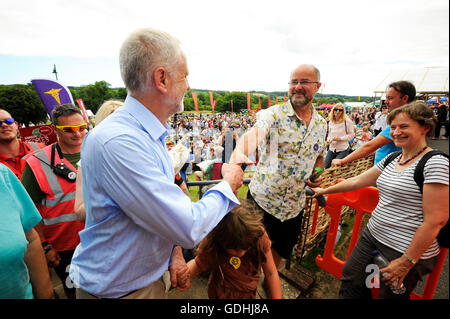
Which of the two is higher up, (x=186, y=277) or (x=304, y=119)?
(x=304, y=119)

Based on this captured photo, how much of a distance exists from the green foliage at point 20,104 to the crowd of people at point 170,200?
132ft

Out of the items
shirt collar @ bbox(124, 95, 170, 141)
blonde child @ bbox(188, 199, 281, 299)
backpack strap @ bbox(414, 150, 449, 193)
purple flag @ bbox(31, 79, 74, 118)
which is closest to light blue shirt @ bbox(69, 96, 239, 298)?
shirt collar @ bbox(124, 95, 170, 141)

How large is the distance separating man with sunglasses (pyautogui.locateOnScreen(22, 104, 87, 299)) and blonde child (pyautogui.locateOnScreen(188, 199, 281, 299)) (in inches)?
54.7

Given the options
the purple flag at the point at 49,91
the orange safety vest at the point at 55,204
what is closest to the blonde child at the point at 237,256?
the orange safety vest at the point at 55,204

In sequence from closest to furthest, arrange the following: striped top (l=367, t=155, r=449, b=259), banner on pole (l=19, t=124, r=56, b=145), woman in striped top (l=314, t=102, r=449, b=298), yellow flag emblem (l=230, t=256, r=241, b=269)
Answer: woman in striped top (l=314, t=102, r=449, b=298)
striped top (l=367, t=155, r=449, b=259)
yellow flag emblem (l=230, t=256, r=241, b=269)
banner on pole (l=19, t=124, r=56, b=145)

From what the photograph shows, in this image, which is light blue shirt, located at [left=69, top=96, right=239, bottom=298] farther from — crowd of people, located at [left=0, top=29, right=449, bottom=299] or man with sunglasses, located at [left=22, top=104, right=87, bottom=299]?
man with sunglasses, located at [left=22, top=104, right=87, bottom=299]

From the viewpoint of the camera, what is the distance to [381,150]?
2.94m

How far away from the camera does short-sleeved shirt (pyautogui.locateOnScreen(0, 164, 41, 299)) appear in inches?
45.2

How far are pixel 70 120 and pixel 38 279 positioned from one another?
62.1 inches

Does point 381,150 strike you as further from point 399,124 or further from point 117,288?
point 117,288

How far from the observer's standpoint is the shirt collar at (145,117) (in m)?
1.07

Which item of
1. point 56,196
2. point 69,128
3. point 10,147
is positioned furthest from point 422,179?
point 10,147

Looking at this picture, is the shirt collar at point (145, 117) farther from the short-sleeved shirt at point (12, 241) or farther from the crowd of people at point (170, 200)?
the short-sleeved shirt at point (12, 241)
